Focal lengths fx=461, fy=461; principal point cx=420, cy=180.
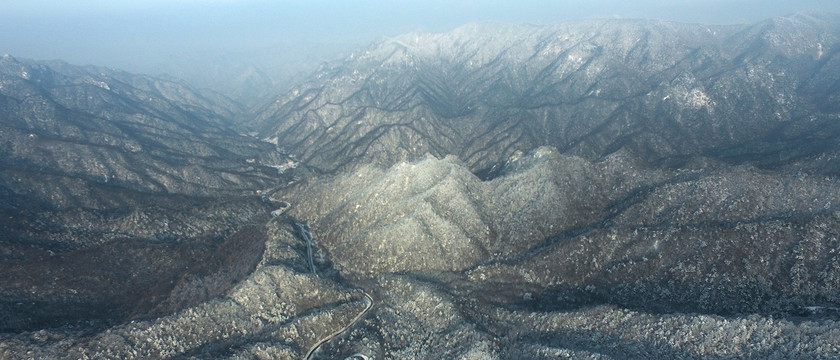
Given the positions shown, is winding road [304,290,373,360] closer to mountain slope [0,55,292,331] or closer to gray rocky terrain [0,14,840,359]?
gray rocky terrain [0,14,840,359]

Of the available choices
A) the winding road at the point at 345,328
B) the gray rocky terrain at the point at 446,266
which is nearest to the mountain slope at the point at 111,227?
the gray rocky terrain at the point at 446,266

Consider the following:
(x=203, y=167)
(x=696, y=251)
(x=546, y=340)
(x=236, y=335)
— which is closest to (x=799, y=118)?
(x=696, y=251)

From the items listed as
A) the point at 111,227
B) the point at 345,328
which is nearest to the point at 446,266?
the point at 345,328

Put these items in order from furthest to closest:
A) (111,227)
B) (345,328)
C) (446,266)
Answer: (111,227)
(446,266)
(345,328)

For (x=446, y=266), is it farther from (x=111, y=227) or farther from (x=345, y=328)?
(x=111, y=227)

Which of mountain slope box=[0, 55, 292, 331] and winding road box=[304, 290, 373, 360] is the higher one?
mountain slope box=[0, 55, 292, 331]

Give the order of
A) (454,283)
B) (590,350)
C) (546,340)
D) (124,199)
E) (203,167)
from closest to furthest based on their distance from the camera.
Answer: (590,350)
(546,340)
(454,283)
(124,199)
(203,167)

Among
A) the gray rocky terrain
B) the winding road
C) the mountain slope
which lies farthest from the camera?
the mountain slope

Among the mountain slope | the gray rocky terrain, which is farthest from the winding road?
the mountain slope

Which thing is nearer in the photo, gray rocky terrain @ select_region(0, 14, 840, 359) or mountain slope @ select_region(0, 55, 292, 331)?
gray rocky terrain @ select_region(0, 14, 840, 359)

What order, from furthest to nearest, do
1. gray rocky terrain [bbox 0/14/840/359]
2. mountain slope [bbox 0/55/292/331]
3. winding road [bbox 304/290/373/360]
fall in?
mountain slope [bbox 0/55/292/331] → winding road [bbox 304/290/373/360] → gray rocky terrain [bbox 0/14/840/359]

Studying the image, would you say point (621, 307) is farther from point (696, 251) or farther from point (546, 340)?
point (696, 251)
